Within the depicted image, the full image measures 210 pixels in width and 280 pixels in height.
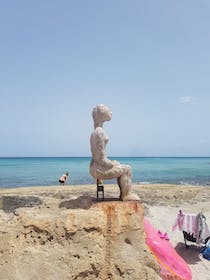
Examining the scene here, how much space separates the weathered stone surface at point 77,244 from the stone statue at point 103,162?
0.70m

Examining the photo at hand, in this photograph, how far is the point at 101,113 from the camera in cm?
680

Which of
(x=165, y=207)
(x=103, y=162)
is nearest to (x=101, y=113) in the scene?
(x=103, y=162)

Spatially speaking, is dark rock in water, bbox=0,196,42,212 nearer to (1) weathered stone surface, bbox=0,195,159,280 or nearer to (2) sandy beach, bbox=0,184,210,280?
(2) sandy beach, bbox=0,184,210,280

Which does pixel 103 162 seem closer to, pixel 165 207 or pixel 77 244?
pixel 77 244

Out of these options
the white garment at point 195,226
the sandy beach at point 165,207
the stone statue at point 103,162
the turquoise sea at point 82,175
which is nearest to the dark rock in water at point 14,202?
the sandy beach at point 165,207

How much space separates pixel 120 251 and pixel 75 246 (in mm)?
901

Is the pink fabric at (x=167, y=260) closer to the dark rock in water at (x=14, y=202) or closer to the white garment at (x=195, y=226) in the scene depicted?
the white garment at (x=195, y=226)

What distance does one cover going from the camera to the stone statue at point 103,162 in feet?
21.5

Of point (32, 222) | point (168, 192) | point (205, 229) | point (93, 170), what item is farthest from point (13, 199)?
point (168, 192)

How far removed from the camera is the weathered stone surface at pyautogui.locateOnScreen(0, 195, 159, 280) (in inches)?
187

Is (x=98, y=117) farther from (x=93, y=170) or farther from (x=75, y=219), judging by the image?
(x=75, y=219)

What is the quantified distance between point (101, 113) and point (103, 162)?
1071mm

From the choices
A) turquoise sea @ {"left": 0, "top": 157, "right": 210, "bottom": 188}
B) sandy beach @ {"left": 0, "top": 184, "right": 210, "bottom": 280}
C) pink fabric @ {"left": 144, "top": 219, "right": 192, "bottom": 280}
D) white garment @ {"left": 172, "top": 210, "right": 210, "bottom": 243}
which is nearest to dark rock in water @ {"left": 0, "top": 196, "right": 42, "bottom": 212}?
sandy beach @ {"left": 0, "top": 184, "right": 210, "bottom": 280}

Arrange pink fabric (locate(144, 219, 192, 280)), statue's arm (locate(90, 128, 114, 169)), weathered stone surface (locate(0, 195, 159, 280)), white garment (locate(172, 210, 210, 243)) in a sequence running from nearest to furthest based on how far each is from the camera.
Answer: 1. weathered stone surface (locate(0, 195, 159, 280))
2. statue's arm (locate(90, 128, 114, 169))
3. pink fabric (locate(144, 219, 192, 280))
4. white garment (locate(172, 210, 210, 243))
